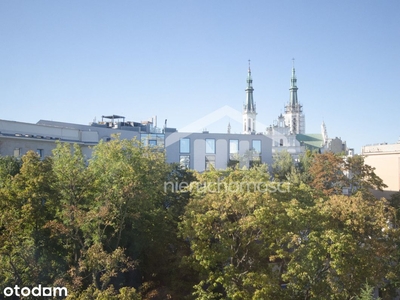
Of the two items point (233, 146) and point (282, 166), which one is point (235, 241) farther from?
point (282, 166)

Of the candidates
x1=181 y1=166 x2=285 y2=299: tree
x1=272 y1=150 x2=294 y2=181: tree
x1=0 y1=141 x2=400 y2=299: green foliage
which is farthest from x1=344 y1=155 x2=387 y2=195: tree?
x1=181 y1=166 x2=285 y2=299: tree

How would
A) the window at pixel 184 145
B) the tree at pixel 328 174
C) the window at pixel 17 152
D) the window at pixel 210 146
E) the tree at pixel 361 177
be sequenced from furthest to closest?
the window at pixel 210 146
the window at pixel 184 145
the window at pixel 17 152
the tree at pixel 328 174
the tree at pixel 361 177

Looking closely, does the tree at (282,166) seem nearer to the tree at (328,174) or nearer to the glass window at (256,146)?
the glass window at (256,146)

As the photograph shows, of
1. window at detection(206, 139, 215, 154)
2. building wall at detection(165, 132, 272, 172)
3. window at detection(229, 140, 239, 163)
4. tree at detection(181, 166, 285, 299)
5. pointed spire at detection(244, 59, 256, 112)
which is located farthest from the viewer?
pointed spire at detection(244, 59, 256, 112)

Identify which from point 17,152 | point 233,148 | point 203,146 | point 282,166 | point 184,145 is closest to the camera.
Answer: point 17,152

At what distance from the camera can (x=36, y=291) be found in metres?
15.5

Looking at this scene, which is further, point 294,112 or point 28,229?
point 294,112

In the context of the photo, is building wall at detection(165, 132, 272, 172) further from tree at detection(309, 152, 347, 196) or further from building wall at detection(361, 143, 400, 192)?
tree at detection(309, 152, 347, 196)

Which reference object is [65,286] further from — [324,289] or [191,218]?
[324,289]

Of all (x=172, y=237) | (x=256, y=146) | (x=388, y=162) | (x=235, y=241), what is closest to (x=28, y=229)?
(x=172, y=237)

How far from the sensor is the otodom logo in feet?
49.4

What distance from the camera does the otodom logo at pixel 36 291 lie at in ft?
49.4

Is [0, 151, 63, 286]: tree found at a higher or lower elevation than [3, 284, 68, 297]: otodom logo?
higher

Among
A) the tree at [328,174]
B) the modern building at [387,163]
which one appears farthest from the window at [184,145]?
the modern building at [387,163]
